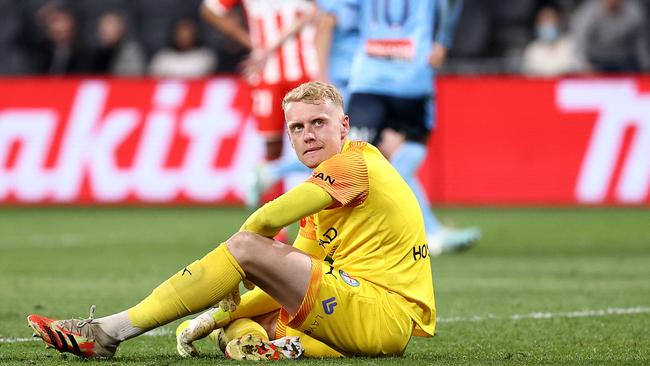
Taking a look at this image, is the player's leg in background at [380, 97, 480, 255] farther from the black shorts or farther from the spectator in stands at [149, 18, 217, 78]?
the spectator in stands at [149, 18, 217, 78]

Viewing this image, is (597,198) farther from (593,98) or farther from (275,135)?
(275,135)

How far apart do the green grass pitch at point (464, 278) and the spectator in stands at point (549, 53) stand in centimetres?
237

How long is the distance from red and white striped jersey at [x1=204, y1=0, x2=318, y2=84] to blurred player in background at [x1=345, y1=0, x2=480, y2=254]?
1.28 meters

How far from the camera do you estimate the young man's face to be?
5.10 metres

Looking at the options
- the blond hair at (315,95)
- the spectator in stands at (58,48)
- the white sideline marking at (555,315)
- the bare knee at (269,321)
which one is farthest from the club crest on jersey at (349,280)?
the spectator in stands at (58,48)

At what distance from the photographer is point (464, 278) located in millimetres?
8719

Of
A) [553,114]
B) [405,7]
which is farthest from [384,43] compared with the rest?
[553,114]

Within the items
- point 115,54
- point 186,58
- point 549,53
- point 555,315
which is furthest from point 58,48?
point 555,315

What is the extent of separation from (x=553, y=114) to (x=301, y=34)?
3489mm

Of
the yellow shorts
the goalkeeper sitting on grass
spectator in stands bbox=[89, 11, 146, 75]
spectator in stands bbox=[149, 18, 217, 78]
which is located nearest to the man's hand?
the goalkeeper sitting on grass

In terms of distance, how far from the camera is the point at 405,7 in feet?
32.8

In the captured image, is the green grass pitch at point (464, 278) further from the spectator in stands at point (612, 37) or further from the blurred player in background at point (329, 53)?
the spectator in stands at point (612, 37)

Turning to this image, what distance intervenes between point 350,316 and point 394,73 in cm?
505

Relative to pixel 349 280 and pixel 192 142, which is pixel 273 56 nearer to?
pixel 192 142
